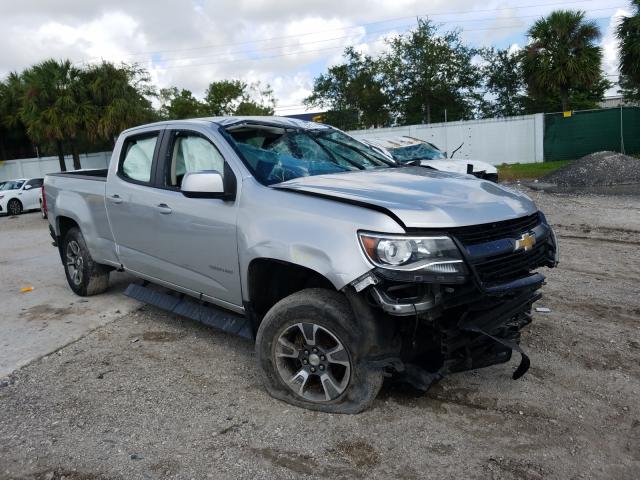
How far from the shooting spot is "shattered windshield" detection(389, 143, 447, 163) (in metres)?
13.0

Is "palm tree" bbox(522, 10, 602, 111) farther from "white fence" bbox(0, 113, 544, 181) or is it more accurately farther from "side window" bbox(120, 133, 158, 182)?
"side window" bbox(120, 133, 158, 182)

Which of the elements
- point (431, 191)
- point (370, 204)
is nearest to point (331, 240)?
point (370, 204)

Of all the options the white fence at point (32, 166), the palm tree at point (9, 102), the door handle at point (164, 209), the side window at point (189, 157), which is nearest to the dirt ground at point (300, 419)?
the door handle at point (164, 209)

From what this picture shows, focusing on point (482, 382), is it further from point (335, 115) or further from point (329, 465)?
point (335, 115)

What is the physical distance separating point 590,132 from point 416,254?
80.4 feet

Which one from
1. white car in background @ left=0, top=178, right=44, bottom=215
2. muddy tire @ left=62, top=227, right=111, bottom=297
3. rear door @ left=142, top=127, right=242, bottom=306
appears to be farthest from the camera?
white car in background @ left=0, top=178, right=44, bottom=215

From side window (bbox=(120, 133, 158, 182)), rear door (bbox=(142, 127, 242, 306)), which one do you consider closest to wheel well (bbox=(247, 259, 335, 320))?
rear door (bbox=(142, 127, 242, 306))

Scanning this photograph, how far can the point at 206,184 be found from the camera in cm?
394

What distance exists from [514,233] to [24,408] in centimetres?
342

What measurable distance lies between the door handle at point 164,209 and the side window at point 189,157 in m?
0.19

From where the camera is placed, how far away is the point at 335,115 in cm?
4247

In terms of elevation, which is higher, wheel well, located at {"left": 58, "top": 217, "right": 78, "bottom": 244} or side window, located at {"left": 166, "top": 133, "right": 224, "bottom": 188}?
side window, located at {"left": 166, "top": 133, "right": 224, "bottom": 188}

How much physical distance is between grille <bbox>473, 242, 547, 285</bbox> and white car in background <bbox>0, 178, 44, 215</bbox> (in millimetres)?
20231

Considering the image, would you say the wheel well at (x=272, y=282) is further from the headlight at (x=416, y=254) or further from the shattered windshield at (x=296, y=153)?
the headlight at (x=416, y=254)
